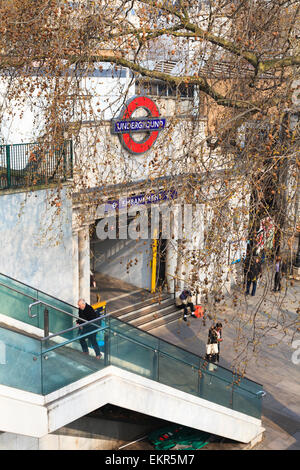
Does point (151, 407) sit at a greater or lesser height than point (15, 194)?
lesser

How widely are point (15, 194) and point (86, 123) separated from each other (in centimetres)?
232

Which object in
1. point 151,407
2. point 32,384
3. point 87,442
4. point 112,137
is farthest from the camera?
point 112,137

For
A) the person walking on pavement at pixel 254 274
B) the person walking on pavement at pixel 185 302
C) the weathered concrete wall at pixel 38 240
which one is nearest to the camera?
the person walking on pavement at pixel 254 274

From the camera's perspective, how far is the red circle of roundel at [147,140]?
43.5 feet

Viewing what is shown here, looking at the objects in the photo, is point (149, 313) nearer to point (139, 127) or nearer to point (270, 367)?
point (270, 367)

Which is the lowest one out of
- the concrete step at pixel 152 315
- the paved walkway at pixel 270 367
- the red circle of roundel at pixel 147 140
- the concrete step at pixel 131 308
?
the paved walkway at pixel 270 367

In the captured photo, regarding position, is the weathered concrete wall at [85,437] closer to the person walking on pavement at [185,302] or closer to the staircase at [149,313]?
the staircase at [149,313]

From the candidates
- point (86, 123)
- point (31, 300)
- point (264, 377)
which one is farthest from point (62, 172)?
point (264, 377)

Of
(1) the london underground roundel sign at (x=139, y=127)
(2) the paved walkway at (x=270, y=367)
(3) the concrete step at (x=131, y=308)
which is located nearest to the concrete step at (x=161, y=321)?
(2) the paved walkway at (x=270, y=367)

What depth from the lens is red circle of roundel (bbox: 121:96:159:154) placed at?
1325cm

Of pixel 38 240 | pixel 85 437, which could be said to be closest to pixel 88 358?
pixel 85 437

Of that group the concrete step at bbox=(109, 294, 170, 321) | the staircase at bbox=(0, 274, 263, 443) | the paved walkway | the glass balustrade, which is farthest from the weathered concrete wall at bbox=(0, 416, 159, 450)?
the concrete step at bbox=(109, 294, 170, 321)

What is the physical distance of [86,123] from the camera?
12594mm

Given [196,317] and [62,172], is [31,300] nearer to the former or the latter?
[62,172]
